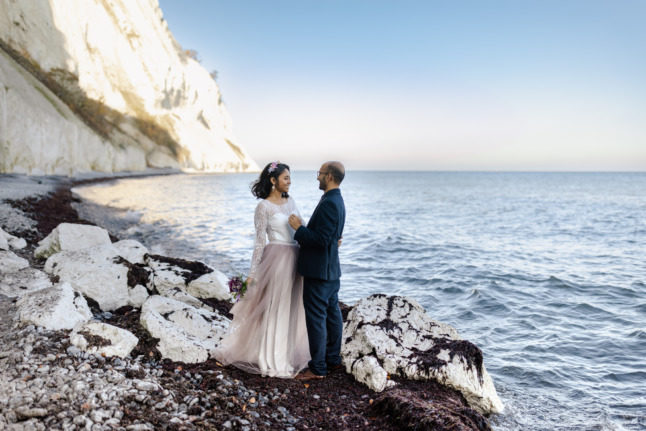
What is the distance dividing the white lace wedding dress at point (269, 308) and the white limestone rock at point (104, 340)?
3.13 ft

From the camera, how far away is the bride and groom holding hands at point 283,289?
15.2 ft

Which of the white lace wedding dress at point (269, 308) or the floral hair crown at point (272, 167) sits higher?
the floral hair crown at point (272, 167)

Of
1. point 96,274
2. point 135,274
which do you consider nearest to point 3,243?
point 96,274

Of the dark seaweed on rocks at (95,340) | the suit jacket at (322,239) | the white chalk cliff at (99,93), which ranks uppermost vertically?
the white chalk cliff at (99,93)

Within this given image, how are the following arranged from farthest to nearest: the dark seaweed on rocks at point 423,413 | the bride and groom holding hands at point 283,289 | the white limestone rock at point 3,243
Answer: the white limestone rock at point 3,243
the bride and groom holding hands at point 283,289
the dark seaweed on rocks at point 423,413

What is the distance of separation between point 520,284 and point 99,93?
47220 millimetres

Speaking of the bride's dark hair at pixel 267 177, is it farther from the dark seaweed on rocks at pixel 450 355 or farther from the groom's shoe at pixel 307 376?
the dark seaweed on rocks at pixel 450 355

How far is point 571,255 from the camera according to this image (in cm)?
1656

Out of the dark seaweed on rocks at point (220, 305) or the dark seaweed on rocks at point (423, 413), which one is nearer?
the dark seaweed on rocks at point (423, 413)

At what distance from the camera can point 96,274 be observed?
6.30 meters

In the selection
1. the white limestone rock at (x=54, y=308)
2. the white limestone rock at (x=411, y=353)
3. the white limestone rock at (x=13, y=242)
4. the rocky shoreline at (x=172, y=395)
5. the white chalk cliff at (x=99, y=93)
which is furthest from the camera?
the white chalk cliff at (x=99, y=93)

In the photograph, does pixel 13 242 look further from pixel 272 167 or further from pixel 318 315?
pixel 318 315

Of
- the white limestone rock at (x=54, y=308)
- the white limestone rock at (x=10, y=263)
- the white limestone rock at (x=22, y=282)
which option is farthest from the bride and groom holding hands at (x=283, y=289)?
the white limestone rock at (x=10, y=263)

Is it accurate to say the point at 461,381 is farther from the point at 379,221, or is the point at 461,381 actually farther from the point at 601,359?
the point at 379,221
